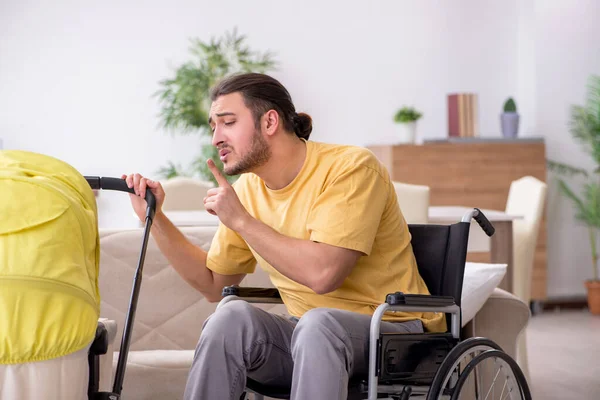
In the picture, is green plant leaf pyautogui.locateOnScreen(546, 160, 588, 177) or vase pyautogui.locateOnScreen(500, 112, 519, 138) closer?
vase pyautogui.locateOnScreen(500, 112, 519, 138)

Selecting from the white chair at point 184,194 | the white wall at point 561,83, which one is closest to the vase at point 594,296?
the white wall at point 561,83

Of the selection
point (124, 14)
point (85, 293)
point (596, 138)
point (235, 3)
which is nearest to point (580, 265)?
point (596, 138)

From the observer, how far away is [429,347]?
2.03 meters

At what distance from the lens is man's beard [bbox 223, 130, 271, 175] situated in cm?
216

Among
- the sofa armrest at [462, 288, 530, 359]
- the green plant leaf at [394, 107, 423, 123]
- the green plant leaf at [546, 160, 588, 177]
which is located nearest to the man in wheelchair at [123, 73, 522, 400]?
the sofa armrest at [462, 288, 530, 359]

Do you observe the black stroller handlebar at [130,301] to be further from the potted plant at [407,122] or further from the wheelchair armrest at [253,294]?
the potted plant at [407,122]

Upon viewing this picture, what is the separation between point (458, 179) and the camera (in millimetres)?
6340

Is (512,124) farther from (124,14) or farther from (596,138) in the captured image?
(124,14)

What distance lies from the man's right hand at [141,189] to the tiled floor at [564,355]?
2.23 meters

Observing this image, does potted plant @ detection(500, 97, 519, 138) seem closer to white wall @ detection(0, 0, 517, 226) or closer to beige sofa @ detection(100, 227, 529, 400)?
white wall @ detection(0, 0, 517, 226)

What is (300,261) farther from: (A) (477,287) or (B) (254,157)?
(A) (477,287)

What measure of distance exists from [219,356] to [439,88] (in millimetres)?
5236

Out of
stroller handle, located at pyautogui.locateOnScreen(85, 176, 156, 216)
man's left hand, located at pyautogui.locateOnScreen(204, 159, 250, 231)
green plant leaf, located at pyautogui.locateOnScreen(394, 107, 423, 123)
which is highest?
green plant leaf, located at pyautogui.locateOnScreen(394, 107, 423, 123)

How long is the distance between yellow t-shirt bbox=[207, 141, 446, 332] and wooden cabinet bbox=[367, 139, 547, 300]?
13.6ft
